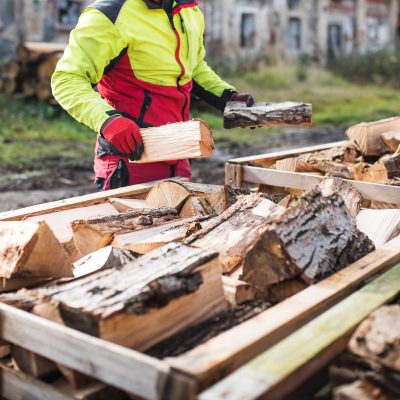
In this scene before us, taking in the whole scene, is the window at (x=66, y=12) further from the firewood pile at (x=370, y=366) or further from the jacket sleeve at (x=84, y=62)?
the firewood pile at (x=370, y=366)

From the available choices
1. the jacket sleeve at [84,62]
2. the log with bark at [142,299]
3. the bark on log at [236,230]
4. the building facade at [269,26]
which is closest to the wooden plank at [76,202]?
the jacket sleeve at [84,62]

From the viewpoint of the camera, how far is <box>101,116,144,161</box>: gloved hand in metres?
2.90

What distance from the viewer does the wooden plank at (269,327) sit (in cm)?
152

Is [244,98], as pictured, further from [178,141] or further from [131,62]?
[178,141]

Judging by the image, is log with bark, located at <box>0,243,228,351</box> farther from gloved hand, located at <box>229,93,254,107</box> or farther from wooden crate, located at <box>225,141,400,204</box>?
gloved hand, located at <box>229,93,254,107</box>

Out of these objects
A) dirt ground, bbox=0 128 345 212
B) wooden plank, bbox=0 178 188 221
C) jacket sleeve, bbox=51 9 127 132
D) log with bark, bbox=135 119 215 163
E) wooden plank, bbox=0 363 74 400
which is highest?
jacket sleeve, bbox=51 9 127 132

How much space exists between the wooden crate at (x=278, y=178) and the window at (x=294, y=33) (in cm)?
1730

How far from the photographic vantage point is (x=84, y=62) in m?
3.13

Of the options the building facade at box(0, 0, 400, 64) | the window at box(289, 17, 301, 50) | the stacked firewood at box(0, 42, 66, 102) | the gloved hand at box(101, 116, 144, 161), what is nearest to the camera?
the gloved hand at box(101, 116, 144, 161)

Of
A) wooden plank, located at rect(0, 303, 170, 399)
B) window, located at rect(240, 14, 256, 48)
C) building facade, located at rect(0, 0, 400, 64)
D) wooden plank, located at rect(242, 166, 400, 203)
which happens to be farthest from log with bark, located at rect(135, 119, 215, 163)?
window, located at rect(240, 14, 256, 48)

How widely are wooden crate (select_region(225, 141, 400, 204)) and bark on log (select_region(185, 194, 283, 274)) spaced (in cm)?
71

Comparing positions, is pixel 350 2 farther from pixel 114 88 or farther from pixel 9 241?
pixel 9 241

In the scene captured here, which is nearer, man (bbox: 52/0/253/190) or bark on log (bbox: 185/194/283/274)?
bark on log (bbox: 185/194/283/274)

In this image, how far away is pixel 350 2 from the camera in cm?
2245
